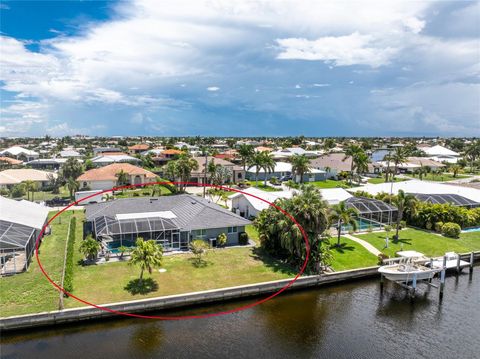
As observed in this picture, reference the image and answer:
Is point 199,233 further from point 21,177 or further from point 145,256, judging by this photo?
point 21,177

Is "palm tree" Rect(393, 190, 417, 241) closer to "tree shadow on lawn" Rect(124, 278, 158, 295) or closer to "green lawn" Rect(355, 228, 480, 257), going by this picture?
"green lawn" Rect(355, 228, 480, 257)

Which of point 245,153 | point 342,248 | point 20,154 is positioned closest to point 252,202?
point 342,248

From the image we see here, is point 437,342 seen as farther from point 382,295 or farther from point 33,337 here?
point 33,337

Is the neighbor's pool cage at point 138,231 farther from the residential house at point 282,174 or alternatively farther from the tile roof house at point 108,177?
the residential house at point 282,174

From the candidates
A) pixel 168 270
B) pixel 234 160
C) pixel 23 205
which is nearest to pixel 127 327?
pixel 168 270

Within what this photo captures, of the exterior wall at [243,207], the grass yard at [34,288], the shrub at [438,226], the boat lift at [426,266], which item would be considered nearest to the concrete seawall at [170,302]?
the grass yard at [34,288]

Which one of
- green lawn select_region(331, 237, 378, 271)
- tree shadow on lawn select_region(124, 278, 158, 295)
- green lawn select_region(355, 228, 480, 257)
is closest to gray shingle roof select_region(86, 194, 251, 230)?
tree shadow on lawn select_region(124, 278, 158, 295)
